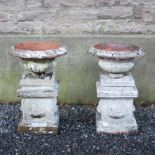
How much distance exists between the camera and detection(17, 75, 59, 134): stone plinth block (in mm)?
4863

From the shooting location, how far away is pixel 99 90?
4.92m

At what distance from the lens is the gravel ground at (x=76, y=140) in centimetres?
457

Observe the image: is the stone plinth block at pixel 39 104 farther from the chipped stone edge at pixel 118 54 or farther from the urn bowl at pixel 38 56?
the chipped stone edge at pixel 118 54

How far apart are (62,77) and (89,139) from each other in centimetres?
132

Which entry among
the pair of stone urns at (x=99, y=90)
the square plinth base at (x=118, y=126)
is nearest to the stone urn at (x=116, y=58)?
the pair of stone urns at (x=99, y=90)

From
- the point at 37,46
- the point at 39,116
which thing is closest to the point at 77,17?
the point at 37,46

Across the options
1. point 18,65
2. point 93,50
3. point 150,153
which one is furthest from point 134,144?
point 18,65

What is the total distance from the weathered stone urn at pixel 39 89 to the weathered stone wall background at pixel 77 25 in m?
0.71

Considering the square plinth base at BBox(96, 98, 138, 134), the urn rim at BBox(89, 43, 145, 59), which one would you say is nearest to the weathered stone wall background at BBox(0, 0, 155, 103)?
the urn rim at BBox(89, 43, 145, 59)

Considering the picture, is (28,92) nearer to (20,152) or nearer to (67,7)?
(20,152)

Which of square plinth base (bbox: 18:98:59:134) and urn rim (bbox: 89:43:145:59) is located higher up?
urn rim (bbox: 89:43:145:59)

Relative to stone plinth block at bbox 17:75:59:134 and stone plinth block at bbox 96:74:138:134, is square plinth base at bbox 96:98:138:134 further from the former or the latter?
stone plinth block at bbox 17:75:59:134

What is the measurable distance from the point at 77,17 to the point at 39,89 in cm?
135

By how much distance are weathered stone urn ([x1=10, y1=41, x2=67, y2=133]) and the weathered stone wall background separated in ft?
2.34
